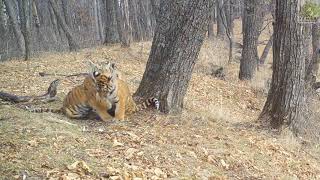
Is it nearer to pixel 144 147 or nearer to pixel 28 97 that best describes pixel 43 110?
pixel 28 97

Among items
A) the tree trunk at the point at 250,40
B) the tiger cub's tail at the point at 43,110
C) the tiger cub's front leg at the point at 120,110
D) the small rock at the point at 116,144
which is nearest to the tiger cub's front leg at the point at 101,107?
the tiger cub's front leg at the point at 120,110

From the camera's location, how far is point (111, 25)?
18.7 metres

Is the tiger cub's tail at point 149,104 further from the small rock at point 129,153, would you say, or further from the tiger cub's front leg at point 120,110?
the small rock at point 129,153

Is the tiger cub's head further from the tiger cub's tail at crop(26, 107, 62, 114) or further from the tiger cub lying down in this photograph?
the tiger cub's tail at crop(26, 107, 62, 114)

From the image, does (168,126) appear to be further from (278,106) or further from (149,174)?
(278,106)

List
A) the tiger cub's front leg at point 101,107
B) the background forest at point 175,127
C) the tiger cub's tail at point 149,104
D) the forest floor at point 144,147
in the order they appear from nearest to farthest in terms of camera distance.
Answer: the forest floor at point 144,147
the background forest at point 175,127
the tiger cub's front leg at point 101,107
the tiger cub's tail at point 149,104

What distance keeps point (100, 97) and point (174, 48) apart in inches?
63.3

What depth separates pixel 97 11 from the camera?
1590 inches

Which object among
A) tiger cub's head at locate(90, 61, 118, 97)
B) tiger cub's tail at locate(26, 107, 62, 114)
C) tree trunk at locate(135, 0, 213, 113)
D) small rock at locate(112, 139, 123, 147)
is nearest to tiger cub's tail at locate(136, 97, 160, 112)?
tree trunk at locate(135, 0, 213, 113)

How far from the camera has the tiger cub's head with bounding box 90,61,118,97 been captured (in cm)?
718

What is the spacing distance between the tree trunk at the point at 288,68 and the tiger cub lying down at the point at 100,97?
3.22 metres

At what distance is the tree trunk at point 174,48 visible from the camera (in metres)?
8.09

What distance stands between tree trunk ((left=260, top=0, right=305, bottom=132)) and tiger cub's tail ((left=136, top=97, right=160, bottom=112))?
101 inches

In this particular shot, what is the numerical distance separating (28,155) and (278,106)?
5.54 metres
